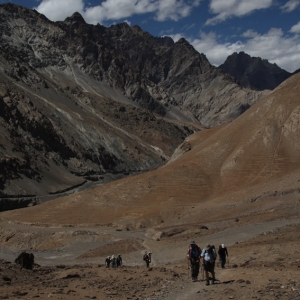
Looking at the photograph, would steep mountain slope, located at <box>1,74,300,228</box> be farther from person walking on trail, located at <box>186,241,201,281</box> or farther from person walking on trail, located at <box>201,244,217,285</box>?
person walking on trail, located at <box>201,244,217,285</box>

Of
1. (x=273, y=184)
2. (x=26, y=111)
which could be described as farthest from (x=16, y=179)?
(x=273, y=184)

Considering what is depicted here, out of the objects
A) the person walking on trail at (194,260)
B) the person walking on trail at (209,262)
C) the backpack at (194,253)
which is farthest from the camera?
the backpack at (194,253)

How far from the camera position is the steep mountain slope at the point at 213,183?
154 feet

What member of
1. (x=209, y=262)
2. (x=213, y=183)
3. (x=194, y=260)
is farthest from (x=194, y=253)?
(x=213, y=183)

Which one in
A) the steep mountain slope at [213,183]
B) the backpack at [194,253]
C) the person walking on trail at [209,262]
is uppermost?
the steep mountain slope at [213,183]

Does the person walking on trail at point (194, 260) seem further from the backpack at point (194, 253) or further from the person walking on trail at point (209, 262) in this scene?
the person walking on trail at point (209, 262)

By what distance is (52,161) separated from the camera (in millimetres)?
110250

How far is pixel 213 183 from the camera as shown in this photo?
182 ft

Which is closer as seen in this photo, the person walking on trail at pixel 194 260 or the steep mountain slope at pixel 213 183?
the person walking on trail at pixel 194 260

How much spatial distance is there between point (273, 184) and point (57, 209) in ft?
82.3

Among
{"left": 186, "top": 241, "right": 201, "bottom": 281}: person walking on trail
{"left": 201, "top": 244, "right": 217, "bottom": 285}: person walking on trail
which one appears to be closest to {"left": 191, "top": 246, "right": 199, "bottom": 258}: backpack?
{"left": 186, "top": 241, "right": 201, "bottom": 281}: person walking on trail

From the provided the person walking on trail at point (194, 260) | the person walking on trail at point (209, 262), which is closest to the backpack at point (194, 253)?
the person walking on trail at point (194, 260)

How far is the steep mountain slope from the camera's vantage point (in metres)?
46.8

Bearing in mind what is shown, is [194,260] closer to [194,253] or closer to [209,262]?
[194,253]
